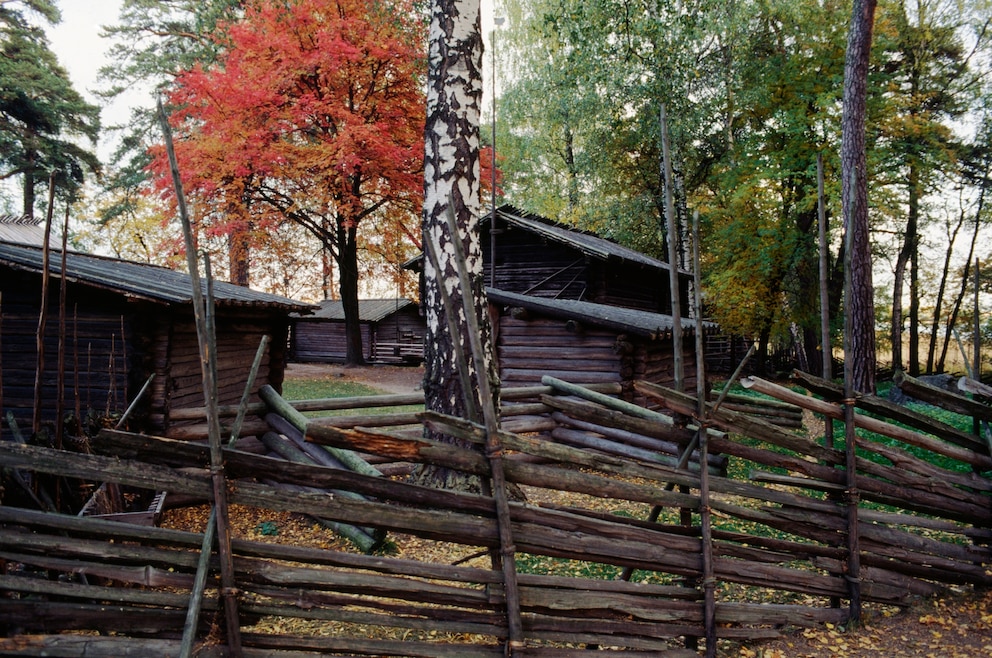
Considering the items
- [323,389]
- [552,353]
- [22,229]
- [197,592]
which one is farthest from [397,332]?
→ [197,592]

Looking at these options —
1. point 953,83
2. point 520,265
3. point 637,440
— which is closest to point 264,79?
point 520,265

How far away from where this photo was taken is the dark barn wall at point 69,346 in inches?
286

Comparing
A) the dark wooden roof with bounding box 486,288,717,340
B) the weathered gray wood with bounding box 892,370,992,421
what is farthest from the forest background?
the weathered gray wood with bounding box 892,370,992,421

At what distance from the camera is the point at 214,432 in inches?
99.7

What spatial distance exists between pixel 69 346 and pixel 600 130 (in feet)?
66.1

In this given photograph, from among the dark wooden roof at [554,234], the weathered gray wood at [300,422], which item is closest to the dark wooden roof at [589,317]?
the dark wooden roof at [554,234]

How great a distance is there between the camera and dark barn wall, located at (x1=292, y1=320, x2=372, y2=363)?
29594 mm

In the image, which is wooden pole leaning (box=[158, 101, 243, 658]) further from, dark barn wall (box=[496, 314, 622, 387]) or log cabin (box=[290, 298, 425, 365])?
log cabin (box=[290, 298, 425, 365])

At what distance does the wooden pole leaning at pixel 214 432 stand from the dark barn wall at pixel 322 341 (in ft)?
89.6

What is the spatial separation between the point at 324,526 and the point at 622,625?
11.7 ft

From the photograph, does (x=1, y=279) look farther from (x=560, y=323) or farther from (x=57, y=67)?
(x=57, y=67)

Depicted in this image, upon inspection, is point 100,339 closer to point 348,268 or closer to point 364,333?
point 348,268

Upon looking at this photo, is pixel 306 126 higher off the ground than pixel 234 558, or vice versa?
pixel 306 126

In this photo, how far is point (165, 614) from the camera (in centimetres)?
271
